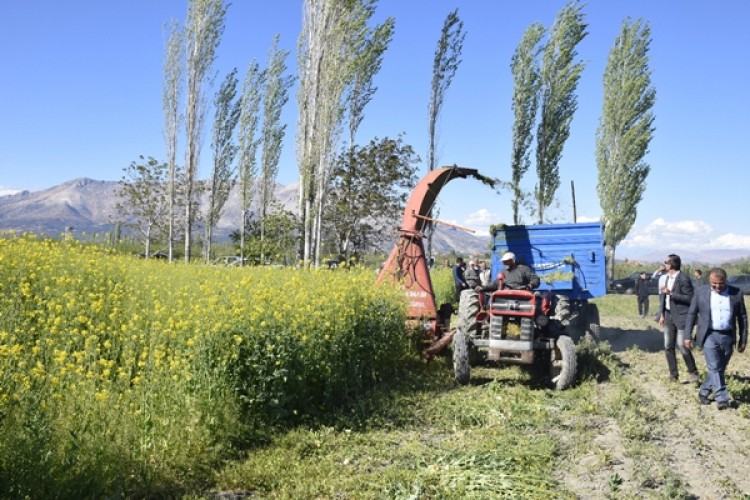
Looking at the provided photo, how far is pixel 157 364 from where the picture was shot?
4914mm

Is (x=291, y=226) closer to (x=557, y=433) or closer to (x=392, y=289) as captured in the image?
(x=392, y=289)

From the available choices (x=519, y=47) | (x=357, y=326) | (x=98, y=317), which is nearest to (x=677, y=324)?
(x=357, y=326)

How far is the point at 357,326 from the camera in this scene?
24.4ft

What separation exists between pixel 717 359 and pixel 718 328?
35cm

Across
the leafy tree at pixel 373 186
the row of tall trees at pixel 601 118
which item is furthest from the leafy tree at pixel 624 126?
the leafy tree at pixel 373 186

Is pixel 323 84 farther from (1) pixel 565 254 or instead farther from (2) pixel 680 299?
(2) pixel 680 299

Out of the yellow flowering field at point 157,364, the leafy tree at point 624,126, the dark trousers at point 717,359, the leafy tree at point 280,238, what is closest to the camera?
the yellow flowering field at point 157,364

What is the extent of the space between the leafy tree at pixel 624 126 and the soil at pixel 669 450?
28696 millimetres

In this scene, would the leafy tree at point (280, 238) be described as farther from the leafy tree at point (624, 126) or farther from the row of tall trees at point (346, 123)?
the leafy tree at point (624, 126)

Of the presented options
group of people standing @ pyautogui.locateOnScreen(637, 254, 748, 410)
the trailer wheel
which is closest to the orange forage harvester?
the trailer wheel

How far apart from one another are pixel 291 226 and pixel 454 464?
69.1 feet

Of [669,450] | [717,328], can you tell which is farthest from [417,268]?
[669,450]

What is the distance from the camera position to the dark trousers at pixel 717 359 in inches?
274

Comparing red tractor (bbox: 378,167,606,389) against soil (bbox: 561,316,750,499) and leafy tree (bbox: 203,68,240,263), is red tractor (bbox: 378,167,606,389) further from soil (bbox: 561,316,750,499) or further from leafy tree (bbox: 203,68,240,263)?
leafy tree (bbox: 203,68,240,263)
